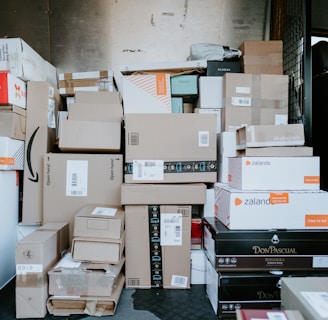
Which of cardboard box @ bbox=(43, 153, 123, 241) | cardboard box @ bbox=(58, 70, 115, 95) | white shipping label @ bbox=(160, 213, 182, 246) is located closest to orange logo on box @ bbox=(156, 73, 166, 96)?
cardboard box @ bbox=(58, 70, 115, 95)

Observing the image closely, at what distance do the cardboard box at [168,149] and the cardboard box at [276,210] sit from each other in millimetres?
355

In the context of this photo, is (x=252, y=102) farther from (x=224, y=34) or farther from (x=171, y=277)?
(x=171, y=277)

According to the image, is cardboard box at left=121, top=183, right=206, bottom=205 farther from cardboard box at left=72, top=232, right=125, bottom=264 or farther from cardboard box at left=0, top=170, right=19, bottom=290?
cardboard box at left=0, top=170, right=19, bottom=290

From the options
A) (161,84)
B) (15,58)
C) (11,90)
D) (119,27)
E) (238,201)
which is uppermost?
(119,27)

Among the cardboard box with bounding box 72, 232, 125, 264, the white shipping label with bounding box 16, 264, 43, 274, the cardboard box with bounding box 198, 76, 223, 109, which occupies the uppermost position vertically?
the cardboard box with bounding box 198, 76, 223, 109

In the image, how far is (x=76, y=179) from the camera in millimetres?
1695

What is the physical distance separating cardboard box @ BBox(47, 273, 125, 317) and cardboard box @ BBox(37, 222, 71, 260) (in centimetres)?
23

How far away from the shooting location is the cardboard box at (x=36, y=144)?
1782 mm

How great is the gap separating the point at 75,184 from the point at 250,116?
3.96 ft

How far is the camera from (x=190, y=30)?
2400 mm

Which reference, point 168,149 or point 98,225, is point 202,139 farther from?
point 98,225

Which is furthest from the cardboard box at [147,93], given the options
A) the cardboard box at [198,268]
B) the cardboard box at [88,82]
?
the cardboard box at [198,268]

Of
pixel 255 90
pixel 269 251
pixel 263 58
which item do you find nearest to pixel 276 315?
pixel 269 251

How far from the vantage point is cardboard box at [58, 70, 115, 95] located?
2.10 meters
